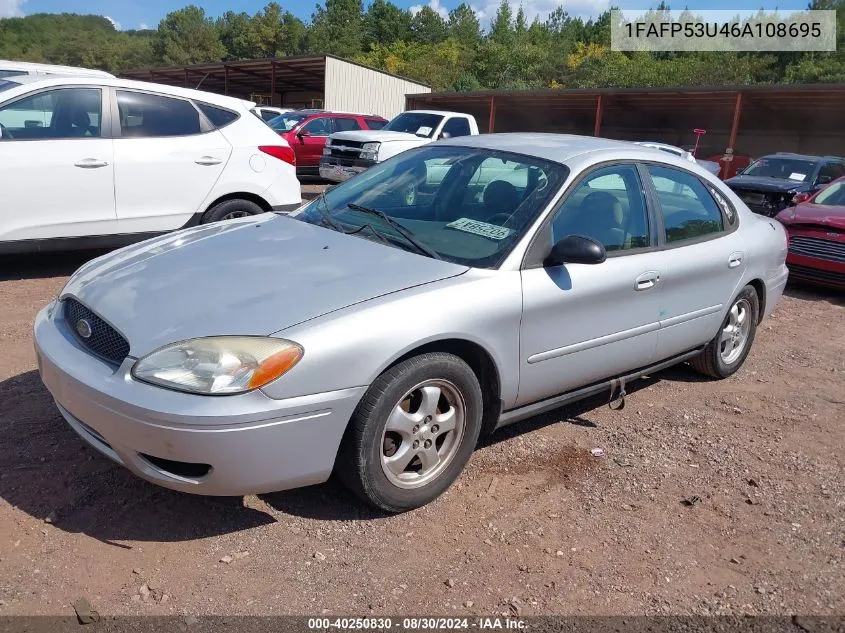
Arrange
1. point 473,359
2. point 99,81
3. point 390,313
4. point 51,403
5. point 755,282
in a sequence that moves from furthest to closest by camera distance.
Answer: point 99,81 → point 755,282 → point 51,403 → point 473,359 → point 390,313

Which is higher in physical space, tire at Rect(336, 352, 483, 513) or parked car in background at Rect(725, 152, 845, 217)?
parked car in background at Rect(725, 152, 845, 217)

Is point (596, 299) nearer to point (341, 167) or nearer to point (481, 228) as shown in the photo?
point (481, 228)

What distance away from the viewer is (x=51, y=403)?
3.79m

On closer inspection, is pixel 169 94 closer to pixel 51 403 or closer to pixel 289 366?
pixel 51 403

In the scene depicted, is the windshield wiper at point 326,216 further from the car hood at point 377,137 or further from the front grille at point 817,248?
the car hood at point 377,137

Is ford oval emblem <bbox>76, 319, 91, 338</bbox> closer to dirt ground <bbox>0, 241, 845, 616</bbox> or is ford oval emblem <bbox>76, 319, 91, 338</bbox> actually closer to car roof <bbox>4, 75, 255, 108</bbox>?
dirt ground <bbox>0, 241, 845, 616</bbox>

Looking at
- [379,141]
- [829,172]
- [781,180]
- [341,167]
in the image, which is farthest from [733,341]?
[341,167]

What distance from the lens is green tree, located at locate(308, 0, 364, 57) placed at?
3081 inches

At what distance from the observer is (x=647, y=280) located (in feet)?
12.6

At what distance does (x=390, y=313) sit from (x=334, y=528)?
3.02 ft

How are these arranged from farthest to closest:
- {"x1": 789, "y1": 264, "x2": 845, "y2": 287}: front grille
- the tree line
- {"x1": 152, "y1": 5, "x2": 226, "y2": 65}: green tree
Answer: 1. {"x1": 152, "y1": 5, "x2": 226, "y2": 65}: green tree
2. the tree line
3. {"x1": 789, "y1": 264, "x2": 845, "y2": 287}: front grille

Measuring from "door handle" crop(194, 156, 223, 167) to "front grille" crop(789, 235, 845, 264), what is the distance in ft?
21.1

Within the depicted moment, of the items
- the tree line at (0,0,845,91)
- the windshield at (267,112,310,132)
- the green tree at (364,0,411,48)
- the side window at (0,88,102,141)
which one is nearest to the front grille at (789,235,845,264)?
the side window at (0,88,102,141)

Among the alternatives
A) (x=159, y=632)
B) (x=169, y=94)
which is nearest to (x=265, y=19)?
(x=169, y=94)
